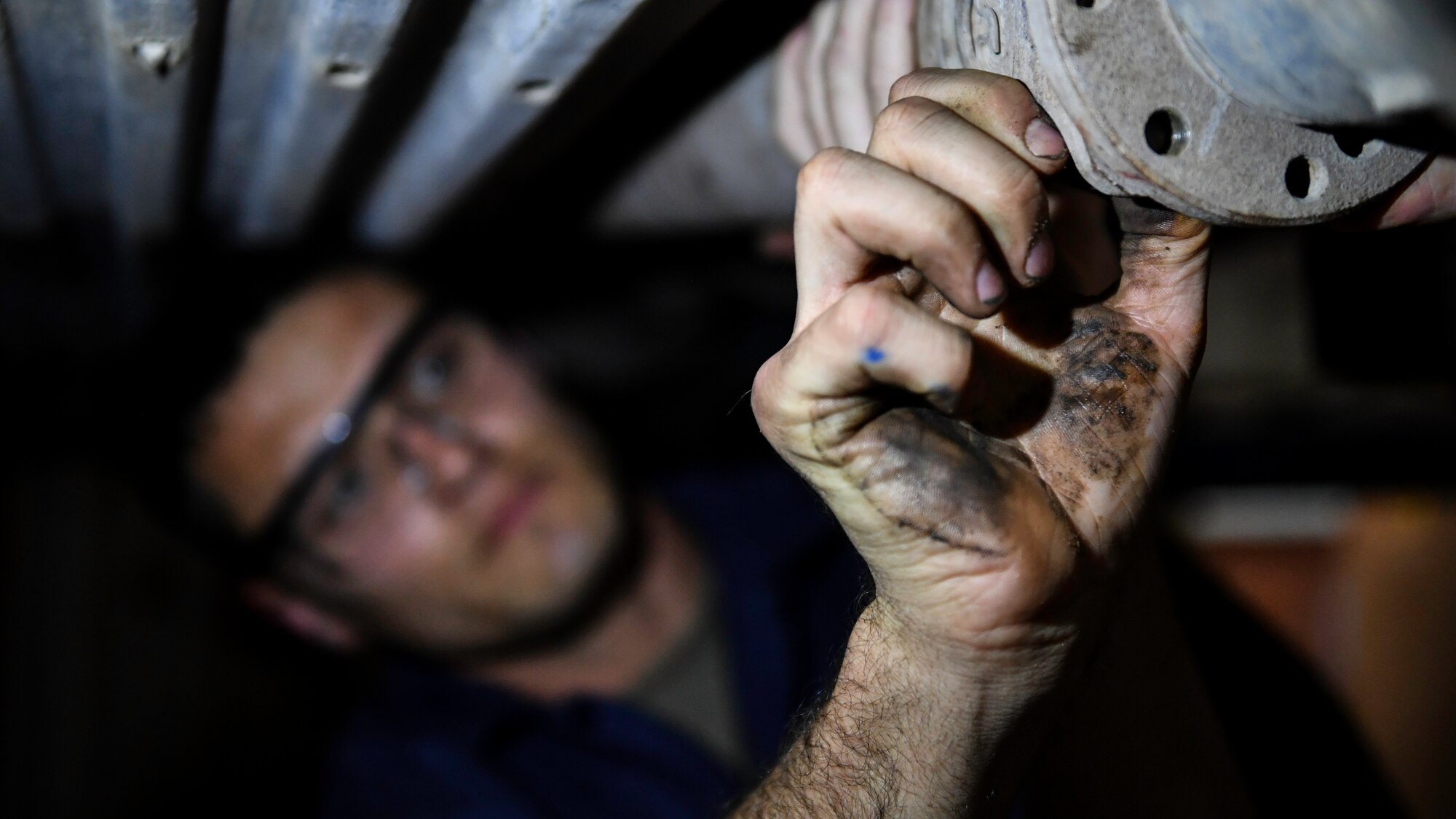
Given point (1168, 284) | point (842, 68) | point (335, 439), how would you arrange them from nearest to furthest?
1. point (1168, 284)
2. point (842, 68)
3. point (335, 439)

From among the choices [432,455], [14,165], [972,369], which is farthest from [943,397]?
[432,455]

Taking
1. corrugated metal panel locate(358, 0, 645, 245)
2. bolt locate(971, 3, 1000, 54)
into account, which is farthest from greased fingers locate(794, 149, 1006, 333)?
corrugated metal panel locate(358, 0, 645, 245)

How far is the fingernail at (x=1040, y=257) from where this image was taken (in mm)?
609

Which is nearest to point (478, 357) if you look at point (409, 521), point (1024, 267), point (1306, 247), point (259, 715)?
point (409, 521)

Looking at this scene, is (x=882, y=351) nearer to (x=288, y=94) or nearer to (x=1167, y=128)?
(x=1167, y=128)

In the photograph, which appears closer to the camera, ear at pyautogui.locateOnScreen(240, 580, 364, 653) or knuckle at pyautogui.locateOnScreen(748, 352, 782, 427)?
knuckle at pyautogui.locateOnScreen(748, 352, 782, 427)

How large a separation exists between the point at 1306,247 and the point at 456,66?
6.14 ft

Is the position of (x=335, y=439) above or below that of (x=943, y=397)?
below

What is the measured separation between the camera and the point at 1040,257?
2.01 ft

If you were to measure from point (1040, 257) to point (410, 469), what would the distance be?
1.44 metres

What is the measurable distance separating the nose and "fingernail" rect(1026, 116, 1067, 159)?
143 cm

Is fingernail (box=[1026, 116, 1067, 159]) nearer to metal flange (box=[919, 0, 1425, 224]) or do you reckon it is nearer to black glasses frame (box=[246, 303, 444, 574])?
metal flange (box=[919, 0, 1425, 224])

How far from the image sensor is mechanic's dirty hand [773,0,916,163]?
79 centimetres

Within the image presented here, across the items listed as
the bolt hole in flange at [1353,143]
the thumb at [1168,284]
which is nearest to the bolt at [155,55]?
the thumb at [1168,284]
